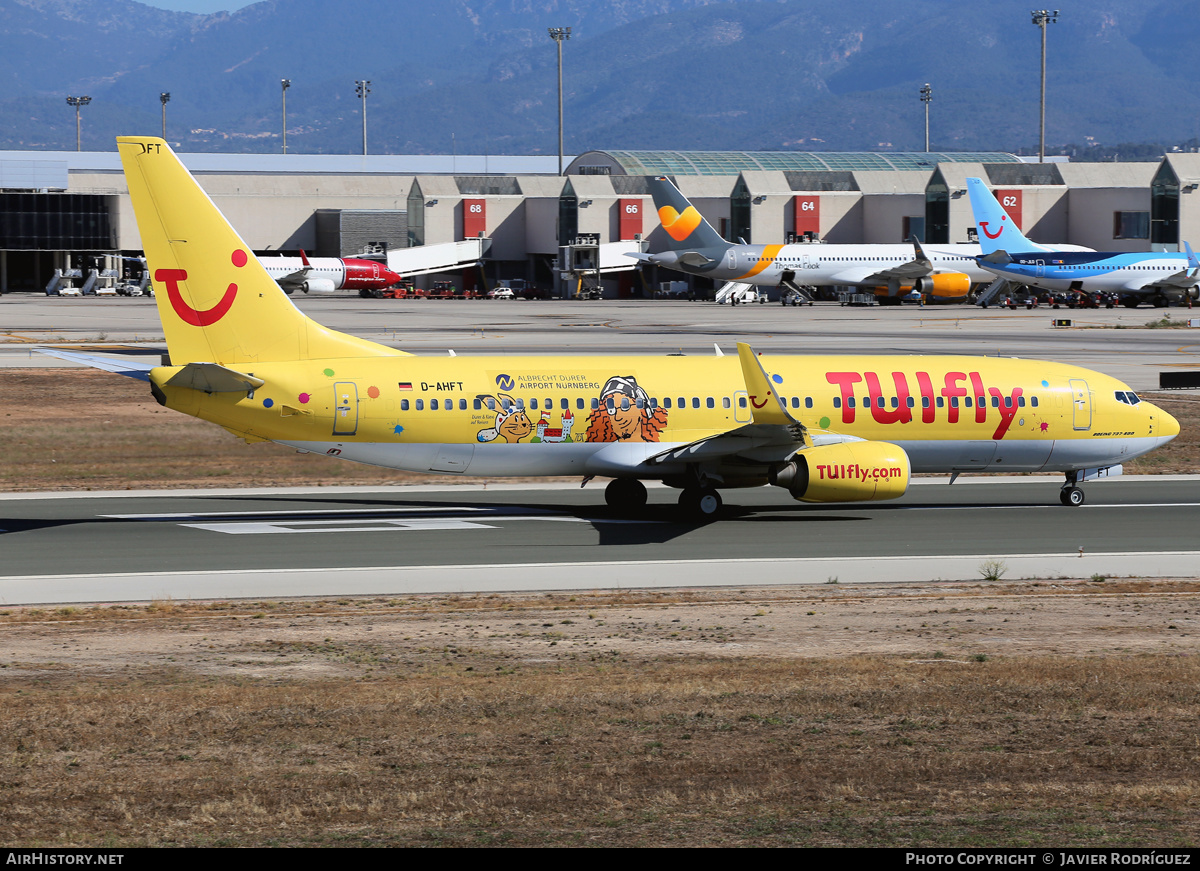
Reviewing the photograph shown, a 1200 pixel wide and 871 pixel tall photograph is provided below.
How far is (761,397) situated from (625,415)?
378cm

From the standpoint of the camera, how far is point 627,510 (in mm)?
36125

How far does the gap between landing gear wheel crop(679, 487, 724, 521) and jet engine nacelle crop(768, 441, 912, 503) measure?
8.68ft

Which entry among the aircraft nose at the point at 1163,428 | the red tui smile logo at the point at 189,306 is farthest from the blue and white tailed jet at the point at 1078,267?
the red tui smile logo at the point at 189,306

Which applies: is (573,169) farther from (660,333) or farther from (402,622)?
(402,622)

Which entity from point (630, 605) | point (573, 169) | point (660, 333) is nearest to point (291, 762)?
point (630, 605)

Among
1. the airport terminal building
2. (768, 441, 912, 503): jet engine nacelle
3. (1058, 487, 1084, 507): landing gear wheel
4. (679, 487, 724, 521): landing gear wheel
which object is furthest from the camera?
the airport terminal building

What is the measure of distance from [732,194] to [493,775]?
476ft

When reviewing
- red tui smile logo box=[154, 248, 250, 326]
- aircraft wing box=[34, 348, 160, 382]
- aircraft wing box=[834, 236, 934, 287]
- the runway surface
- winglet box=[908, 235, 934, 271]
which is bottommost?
the runway surface

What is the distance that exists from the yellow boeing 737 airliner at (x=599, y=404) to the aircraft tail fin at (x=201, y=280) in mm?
32

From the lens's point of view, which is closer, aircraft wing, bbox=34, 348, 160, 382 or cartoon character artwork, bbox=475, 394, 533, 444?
aircraft wing, bbox=34, 348, 160, 382

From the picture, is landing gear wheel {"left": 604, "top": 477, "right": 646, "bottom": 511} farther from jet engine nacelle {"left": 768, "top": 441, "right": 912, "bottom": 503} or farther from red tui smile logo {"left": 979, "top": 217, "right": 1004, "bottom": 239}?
red tui smile logo {"left": 979, "top": 217, "right": 1004, "bottom": 239}

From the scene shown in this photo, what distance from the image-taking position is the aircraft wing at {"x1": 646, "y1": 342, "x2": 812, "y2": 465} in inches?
1261

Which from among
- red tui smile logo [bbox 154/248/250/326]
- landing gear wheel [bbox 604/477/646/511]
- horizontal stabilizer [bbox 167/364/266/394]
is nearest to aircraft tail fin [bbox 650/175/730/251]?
A: landing gear wheel [bbox 604/477/646/511]

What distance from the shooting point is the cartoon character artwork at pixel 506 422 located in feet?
110
